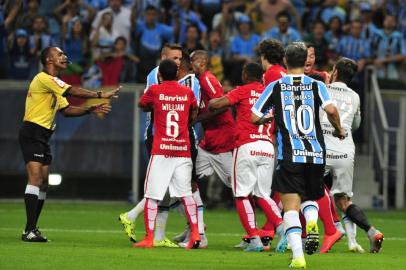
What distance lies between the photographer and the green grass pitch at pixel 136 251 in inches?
489

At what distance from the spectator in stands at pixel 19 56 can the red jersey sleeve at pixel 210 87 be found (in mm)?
9616

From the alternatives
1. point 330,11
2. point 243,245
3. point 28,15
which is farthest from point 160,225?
point 330,11

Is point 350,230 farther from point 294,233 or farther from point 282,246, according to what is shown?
point 294,233

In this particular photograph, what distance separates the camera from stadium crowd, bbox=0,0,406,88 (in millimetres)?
24719

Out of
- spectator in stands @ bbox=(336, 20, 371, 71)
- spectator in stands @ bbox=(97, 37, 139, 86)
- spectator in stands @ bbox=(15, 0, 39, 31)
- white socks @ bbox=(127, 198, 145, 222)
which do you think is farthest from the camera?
spectator in stands @ bbox=(15, 0, 39, 31)

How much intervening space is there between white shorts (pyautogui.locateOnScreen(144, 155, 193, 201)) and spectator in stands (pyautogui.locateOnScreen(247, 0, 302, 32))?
11809 millimetres

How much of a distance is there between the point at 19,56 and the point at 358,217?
38.4 feet

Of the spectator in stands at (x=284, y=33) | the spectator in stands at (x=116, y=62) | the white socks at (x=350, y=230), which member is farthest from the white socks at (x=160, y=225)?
the spectator in stands at (x=284, y=33)

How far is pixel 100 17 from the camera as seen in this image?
2559 cm

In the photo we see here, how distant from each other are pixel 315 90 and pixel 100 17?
13563 millimetres

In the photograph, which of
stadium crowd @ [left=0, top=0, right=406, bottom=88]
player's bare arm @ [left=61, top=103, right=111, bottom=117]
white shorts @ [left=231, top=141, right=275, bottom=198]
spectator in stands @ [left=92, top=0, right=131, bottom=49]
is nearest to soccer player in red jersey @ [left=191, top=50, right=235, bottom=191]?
white shorts @ [left=231, top=141, right=275, bottom=198]

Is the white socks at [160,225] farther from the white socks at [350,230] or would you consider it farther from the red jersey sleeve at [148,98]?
the white socks at [350,230]

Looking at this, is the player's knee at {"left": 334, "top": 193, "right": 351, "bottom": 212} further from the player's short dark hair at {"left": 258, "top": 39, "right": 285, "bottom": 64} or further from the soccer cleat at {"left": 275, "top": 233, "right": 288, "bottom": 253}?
the player's short dark hair at {"left": 258, "top": 39, "right": 285, "bottom": 64}

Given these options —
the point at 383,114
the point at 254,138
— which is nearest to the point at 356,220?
the point at 254,138
